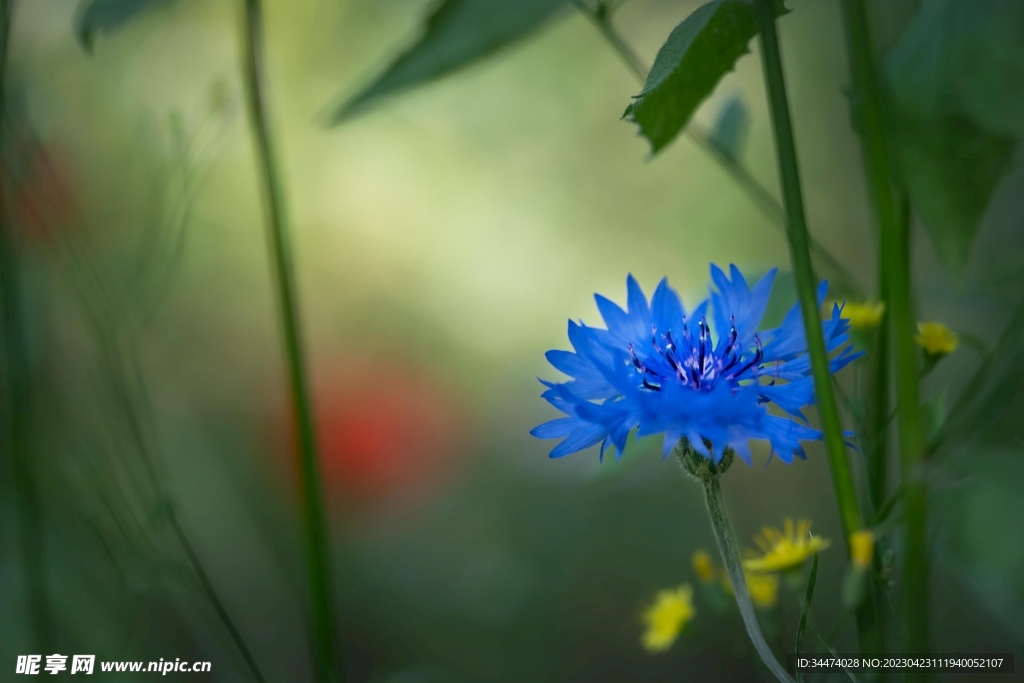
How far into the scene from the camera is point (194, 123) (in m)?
0.76

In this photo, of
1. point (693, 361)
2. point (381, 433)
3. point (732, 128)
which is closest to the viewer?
point (693, 361)

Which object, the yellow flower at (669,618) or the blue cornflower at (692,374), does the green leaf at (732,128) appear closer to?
the blue cornflower at (692,374)

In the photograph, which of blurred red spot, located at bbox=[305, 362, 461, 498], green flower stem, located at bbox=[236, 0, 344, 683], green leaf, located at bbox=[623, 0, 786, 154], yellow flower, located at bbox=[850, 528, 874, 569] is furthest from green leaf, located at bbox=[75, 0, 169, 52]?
blurred red spot, located at bbox=[305, 362, 461, 498]

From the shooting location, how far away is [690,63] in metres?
0.22

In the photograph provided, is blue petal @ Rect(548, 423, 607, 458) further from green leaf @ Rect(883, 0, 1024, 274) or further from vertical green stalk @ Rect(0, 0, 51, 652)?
vertical green stalk @ Rect(0, 0, 51, 652)

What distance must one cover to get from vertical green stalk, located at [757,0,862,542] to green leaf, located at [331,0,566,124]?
0.30 ft

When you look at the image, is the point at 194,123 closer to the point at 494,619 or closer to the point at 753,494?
the point at 494,619

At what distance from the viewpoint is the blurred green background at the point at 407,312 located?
2.10 feet

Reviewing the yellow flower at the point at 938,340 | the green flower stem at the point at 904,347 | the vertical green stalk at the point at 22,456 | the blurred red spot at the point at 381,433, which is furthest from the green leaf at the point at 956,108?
the blurred red spot at the point at 381,433

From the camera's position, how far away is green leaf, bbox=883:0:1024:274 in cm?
20

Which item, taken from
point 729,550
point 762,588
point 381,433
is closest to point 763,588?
point 762,588

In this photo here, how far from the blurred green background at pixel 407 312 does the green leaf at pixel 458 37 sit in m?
0.32

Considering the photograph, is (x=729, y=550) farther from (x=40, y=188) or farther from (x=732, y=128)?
(x=40, y=188)

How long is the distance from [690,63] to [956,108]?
8 cm
